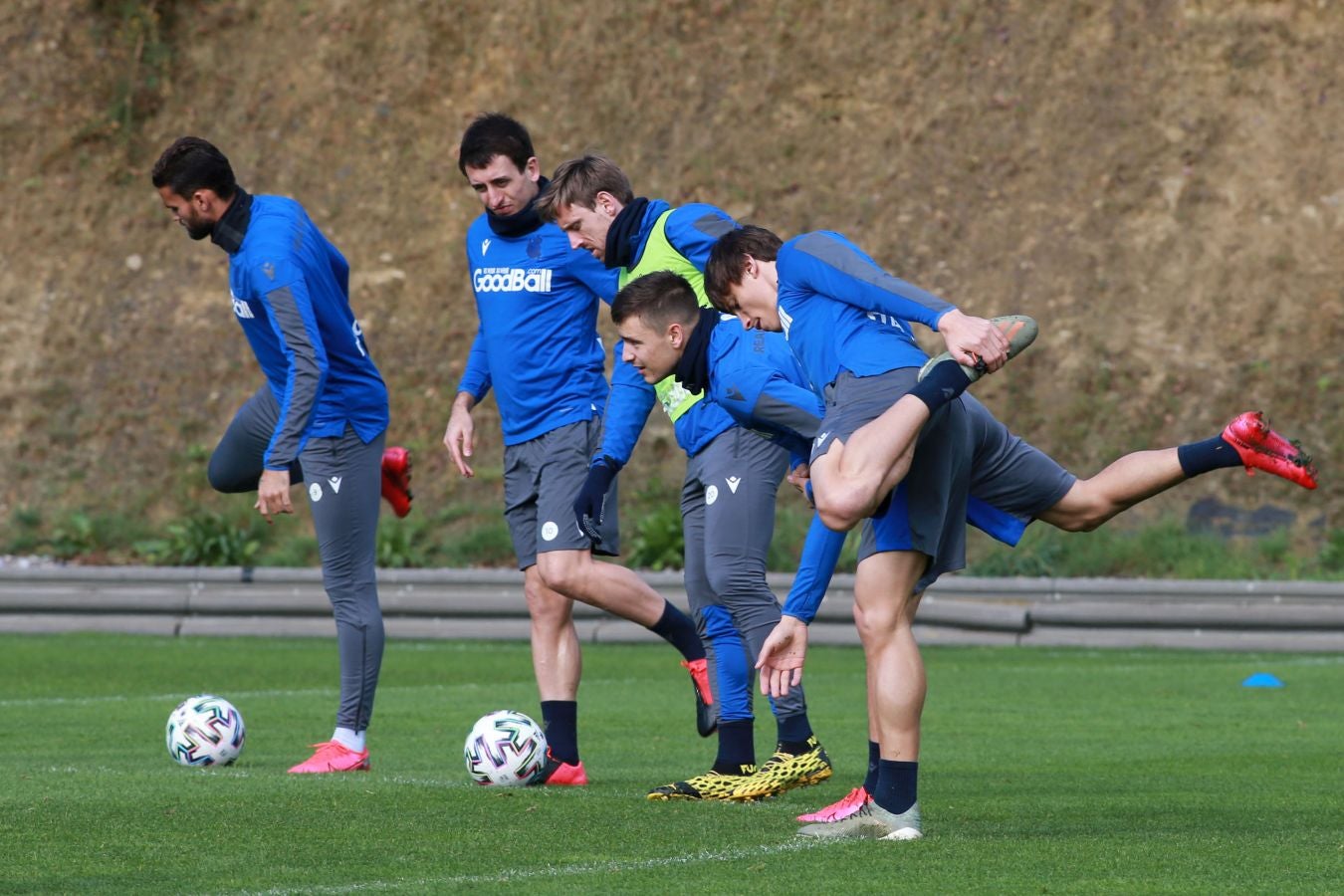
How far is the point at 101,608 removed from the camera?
17.5 m

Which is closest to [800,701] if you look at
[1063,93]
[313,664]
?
[313,664]

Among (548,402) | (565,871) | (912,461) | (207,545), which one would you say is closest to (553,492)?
(548,402)

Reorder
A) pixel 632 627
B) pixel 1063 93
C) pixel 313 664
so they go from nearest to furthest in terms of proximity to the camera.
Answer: pixel 313 664, pixel 632 627, pixel 1063 93

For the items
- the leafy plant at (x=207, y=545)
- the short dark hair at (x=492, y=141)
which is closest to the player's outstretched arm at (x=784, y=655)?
the short dark hair at (x=492, y=141)

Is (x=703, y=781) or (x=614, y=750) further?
(x=614, y=750)

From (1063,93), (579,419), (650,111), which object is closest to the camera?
(579,419)

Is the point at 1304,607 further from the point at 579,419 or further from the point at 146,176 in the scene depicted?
the point at 146,176

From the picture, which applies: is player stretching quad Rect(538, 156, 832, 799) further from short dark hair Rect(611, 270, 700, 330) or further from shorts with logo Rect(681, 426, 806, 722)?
short dark hair Rect(611, 270, 700, 330)

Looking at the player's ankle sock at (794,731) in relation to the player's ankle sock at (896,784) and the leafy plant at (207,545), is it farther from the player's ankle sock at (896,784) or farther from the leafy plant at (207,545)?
the leafy plant at (207,545)

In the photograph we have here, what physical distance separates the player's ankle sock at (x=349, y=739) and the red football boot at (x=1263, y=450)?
361 cm

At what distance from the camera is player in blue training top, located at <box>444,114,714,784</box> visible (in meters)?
7.86

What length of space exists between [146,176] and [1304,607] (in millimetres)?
15467

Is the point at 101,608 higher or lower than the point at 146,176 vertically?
lower

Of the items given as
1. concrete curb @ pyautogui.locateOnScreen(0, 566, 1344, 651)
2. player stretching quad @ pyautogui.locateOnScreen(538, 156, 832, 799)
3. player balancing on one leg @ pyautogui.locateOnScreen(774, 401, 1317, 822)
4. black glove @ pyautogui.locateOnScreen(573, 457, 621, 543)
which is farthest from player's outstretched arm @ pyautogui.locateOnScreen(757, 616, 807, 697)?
concrete curb @ pyautogui.locateOnScreen(0, 566, 1344, 651)
